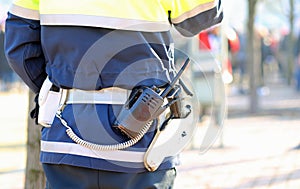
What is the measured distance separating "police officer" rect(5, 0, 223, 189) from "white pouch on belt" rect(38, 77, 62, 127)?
37 millimetres

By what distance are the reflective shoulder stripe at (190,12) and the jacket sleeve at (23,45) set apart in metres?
0.52

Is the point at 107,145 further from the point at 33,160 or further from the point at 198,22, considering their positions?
the point at 33,160

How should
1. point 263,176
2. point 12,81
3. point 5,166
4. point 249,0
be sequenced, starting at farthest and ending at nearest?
point 12,81 → point 249,0 → point 5,166 → point 263,176

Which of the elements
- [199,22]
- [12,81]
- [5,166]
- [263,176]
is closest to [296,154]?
[263,176]

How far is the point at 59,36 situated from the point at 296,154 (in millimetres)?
5863

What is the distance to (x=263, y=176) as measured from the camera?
641 cm

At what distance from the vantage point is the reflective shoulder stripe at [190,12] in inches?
94.8

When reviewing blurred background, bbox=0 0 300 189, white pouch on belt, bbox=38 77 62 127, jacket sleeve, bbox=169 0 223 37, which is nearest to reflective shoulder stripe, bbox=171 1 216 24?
jacket sleeve, bbox=169 0 223 37

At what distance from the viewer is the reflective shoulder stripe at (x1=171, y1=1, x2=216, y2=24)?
2.41m

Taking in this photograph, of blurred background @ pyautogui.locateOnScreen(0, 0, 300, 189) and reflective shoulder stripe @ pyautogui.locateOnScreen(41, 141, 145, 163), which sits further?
blurred background @ pyautogui.locateOnScreen(0, 0, 300, 189)

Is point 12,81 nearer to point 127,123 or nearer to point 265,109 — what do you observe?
point 265,109

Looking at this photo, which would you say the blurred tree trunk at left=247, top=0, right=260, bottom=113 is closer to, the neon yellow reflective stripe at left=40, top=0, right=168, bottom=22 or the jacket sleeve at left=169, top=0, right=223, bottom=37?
the jacket sleeve at left=169, top=0, right=223, bottom=37

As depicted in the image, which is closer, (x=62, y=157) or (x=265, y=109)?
(x=62, y=157)

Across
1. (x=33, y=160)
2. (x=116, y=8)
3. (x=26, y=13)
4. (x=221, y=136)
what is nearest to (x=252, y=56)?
(x=221, y=136)
